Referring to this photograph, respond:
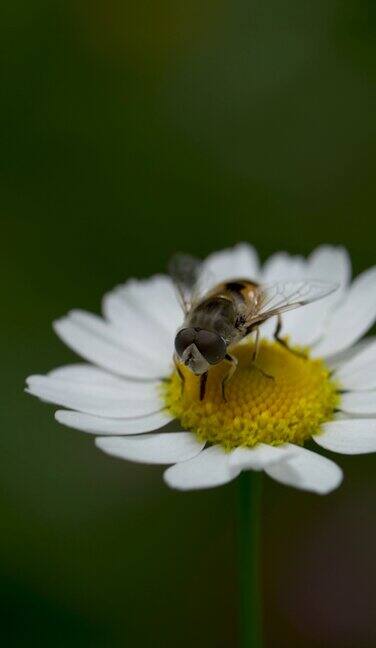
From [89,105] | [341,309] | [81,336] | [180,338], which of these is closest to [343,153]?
[89,105]

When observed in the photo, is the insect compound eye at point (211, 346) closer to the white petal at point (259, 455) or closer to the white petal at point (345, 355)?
the white petal at point (259, 455)

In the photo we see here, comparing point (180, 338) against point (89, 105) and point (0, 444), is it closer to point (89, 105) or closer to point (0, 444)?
point (0, 444)

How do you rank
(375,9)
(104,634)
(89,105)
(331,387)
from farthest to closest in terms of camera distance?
(89,105) < (375,9) < (104,634) < (331,387)

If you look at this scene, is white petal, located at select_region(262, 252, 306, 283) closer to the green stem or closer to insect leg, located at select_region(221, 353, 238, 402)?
insect leg, located at select_region(221, 353, 238, 402)

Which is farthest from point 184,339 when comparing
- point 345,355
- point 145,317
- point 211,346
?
point 145,317

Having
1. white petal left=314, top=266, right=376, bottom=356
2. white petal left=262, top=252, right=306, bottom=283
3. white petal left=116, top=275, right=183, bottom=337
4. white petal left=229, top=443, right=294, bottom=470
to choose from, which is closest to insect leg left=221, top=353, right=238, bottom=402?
white petal left=229, top=443, right=294, bottom=470

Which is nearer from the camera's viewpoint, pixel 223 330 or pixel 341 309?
pixel 223 330

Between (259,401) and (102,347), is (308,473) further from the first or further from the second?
(102,347)
